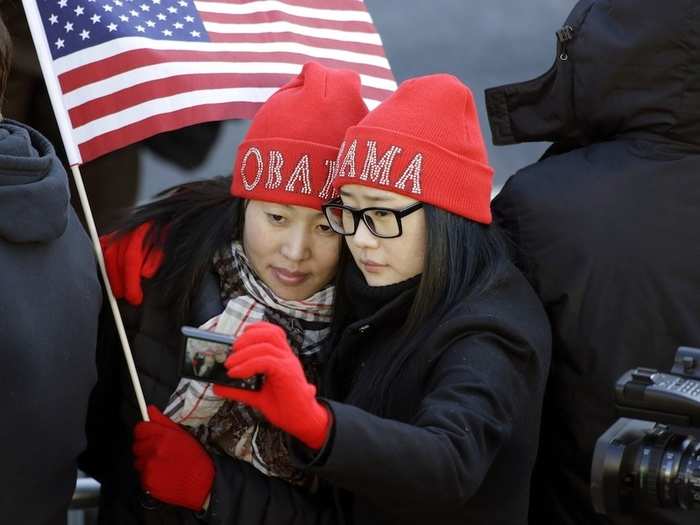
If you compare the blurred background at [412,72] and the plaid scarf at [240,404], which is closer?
the plaid scarf at [240,404]

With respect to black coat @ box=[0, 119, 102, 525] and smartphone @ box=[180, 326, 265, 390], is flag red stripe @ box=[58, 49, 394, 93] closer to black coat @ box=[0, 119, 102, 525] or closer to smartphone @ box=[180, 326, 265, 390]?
black coat @ box=[0, 119, 102, 525]

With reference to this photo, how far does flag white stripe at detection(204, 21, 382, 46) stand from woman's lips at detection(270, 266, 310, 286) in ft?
2.51

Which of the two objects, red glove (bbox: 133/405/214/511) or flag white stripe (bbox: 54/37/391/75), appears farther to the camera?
flag white stripe (bbox: 54/37/391/75)

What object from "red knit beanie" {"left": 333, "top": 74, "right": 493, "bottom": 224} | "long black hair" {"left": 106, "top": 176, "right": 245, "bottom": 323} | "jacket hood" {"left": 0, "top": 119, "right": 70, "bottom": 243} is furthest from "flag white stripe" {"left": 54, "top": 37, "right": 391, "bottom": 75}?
"jacket hood" {"left": 0, "top": 119, "right": 70, "bottom": 243}

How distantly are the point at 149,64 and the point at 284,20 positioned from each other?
0.50 m

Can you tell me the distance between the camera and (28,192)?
2.37 meters

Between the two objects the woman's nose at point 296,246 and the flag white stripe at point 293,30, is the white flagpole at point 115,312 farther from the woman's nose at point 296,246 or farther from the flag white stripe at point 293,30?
the flag white stripe at point 293,30

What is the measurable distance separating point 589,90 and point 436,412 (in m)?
0.88

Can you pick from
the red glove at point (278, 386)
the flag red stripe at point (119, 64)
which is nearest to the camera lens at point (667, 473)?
the red glove at point (278, 386)

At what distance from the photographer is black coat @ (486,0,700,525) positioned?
2779 millimetres

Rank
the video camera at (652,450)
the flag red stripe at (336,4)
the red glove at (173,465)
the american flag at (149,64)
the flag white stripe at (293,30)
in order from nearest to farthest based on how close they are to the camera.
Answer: the video camera at (652,450) < the red glove at (173,465) < the american flag at (149,64) < the flag white stripe at (293,30) < the flag red stripe at (336,4)

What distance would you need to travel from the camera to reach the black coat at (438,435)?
7.64 ft

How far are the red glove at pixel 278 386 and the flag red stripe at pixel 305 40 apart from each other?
142 centimetres

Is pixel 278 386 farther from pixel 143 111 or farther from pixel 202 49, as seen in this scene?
pixel 202 49
